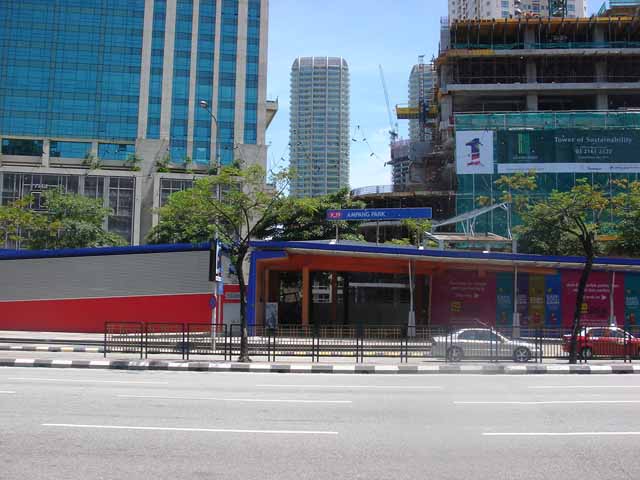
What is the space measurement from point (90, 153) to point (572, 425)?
3072 inches

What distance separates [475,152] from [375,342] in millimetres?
46345

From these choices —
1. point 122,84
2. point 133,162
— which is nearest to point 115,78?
point 122,84

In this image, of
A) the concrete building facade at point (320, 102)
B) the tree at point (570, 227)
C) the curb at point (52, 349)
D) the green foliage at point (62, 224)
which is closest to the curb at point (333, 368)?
the tree at point (570, 227)

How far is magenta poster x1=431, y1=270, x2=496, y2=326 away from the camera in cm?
3491

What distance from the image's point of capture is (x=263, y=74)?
88250mm

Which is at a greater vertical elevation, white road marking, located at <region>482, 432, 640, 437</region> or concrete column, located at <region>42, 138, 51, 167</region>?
concrete column, located at <region>42, 138, 51, 167</region>

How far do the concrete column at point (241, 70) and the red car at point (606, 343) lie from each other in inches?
2662

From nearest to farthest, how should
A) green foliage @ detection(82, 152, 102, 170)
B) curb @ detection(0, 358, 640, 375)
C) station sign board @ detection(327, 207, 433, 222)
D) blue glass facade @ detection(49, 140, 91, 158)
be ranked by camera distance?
curb @ detection(0, 358, 640, 375), station sign board @ detection(327, 207, 433, 222), green foliage @ detection(82, 152, 102, 170), blue glass facade @ detection(49, 140, 91, 158)

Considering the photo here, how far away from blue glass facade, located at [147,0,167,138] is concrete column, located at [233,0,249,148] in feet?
34.8

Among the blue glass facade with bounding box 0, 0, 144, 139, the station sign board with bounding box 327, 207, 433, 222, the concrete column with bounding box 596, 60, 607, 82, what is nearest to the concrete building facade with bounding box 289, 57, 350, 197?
the blue glass facade with bounding box 0, 0, 144, 139

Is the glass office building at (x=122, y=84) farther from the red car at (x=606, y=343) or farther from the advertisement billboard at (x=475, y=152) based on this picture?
the red car at (x=606, y=343)

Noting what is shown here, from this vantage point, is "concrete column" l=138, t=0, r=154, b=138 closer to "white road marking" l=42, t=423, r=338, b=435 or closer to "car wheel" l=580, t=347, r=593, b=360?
"car wheel" l=580, t=347, r=593, b=360

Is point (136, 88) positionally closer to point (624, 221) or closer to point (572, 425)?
point (624, 221)

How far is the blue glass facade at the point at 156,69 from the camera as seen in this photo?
8531cm
